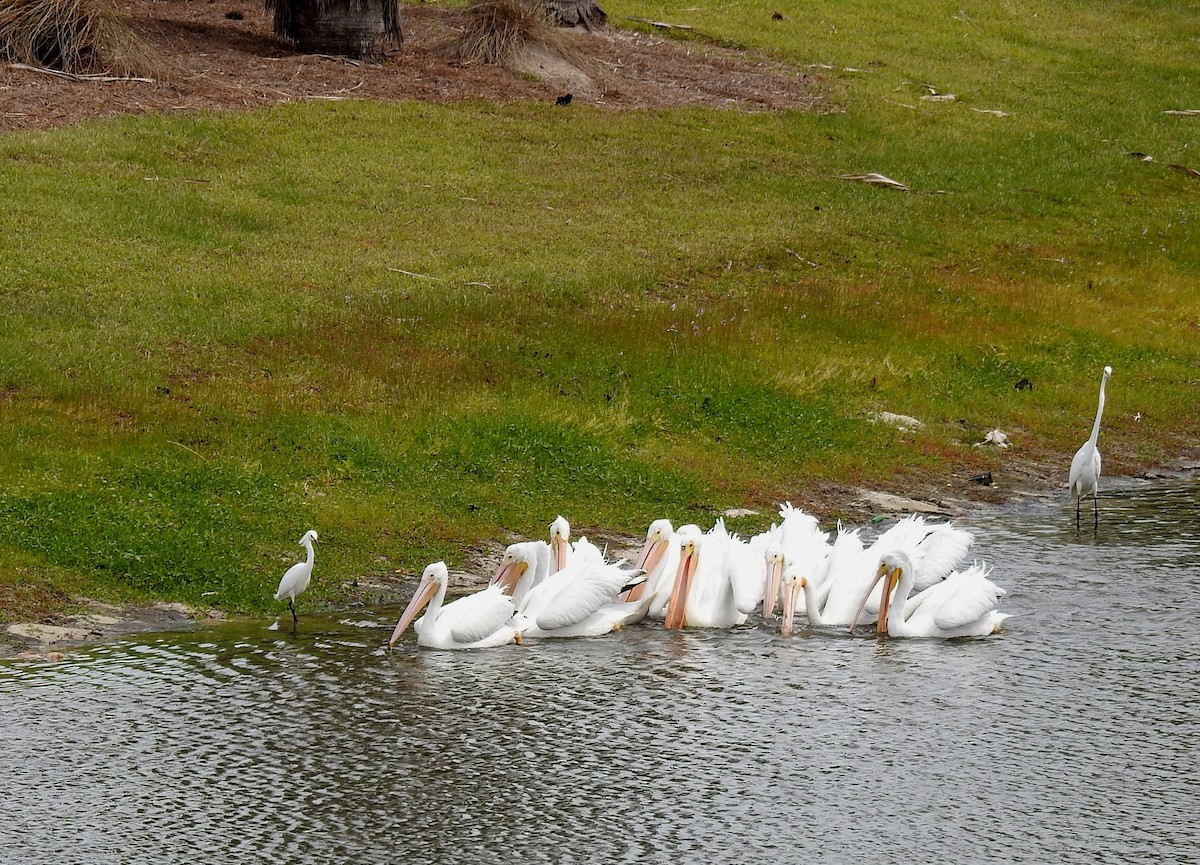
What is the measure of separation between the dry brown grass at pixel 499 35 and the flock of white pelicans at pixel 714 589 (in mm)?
16874

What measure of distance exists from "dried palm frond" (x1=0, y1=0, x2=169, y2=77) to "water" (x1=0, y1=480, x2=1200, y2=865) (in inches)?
587

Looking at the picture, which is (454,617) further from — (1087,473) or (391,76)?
(391,76)

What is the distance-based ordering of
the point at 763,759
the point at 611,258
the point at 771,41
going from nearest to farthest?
the point at 763,759 → the point at 611,258 → the point at 771,41

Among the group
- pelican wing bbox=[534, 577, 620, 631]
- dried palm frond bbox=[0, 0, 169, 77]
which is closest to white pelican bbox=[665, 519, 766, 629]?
pelican wing bbox=[534, 577, 620, 631]

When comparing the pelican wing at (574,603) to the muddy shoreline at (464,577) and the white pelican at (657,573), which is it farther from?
the muddy shoreline at (464,577)

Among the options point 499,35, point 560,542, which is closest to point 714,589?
point 560,542

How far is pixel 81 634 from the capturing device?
1180cm

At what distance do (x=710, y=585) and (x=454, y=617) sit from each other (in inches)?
80.3

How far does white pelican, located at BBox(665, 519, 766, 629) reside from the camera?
1261 centimetres

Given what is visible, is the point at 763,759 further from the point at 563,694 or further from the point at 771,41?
the point at 771,41

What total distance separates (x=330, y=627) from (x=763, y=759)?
3.91 meters

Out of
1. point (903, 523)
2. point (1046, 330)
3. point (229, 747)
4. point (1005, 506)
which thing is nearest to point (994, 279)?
point (1046, 330)

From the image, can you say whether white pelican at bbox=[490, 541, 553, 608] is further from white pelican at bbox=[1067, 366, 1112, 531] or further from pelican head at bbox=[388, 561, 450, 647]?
white pelican at bbox=[1067, 366, 1112, 531]

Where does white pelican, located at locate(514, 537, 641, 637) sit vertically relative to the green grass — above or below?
below
